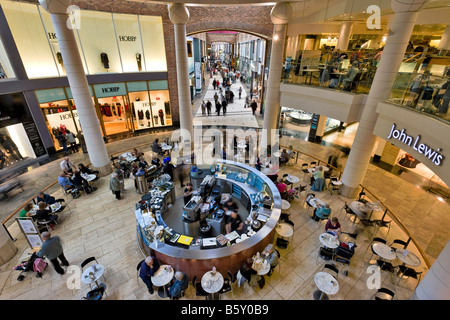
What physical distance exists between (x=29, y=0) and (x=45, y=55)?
2.57m

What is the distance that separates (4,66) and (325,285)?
1714 cm

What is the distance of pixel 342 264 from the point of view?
23.6 feet

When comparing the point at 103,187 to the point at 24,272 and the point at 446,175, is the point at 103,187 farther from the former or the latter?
the point at 446,175

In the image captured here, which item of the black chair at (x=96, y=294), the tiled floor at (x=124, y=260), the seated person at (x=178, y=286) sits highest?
the seated person at (x=178, y=286)

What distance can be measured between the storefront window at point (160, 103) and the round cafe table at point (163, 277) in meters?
14.2

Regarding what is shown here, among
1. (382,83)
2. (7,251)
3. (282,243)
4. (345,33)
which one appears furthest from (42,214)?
(345,33)

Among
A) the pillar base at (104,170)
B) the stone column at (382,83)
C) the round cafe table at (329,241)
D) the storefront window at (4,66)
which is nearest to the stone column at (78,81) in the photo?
the pillar base at (104,170)

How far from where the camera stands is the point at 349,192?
10.4 metres

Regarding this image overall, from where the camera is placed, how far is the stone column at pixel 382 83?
739 cm

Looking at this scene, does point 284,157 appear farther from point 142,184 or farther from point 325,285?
point 325,285

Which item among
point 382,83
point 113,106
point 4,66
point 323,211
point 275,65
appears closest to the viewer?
point 382,83

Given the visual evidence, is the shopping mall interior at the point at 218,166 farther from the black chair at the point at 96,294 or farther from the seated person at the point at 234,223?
the black chair at the point at 96,294

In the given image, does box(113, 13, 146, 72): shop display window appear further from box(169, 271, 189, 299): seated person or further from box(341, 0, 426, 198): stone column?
box(169, 271, 189, 299): seated person

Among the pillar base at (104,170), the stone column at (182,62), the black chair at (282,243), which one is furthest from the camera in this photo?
the stone column at (182,62)
